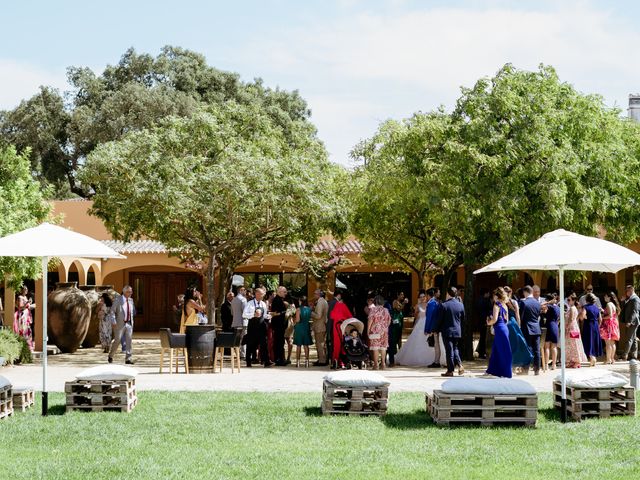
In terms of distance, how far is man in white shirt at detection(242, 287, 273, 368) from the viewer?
19953 mm

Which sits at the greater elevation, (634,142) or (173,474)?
(634,142)

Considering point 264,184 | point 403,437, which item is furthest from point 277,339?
point 403,437

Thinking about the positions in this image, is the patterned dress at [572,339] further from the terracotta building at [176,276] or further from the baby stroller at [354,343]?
the terracotta building at [176,276]

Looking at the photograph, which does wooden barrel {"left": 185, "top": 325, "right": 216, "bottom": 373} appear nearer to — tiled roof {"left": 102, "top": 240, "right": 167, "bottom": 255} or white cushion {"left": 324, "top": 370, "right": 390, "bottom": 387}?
white cushion {"left": 324, "top": 370, "right": 390, "bottom": 387}

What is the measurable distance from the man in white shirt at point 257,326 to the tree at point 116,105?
20.8m

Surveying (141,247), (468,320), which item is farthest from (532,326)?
Answer: (141,247)

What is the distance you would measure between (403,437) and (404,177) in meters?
11.2

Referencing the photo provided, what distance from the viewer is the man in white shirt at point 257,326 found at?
1995 centimetres

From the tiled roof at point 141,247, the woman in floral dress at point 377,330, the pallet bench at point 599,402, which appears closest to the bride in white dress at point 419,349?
the woman in floral dress at point 377,330

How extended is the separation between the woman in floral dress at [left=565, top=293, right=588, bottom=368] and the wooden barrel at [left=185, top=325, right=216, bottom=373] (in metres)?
7.09

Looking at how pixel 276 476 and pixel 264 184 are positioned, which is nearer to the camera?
pixel 276 476

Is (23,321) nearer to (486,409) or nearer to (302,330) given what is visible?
(302,330)

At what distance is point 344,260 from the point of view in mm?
31219

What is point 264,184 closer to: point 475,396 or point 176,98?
point 475,396
